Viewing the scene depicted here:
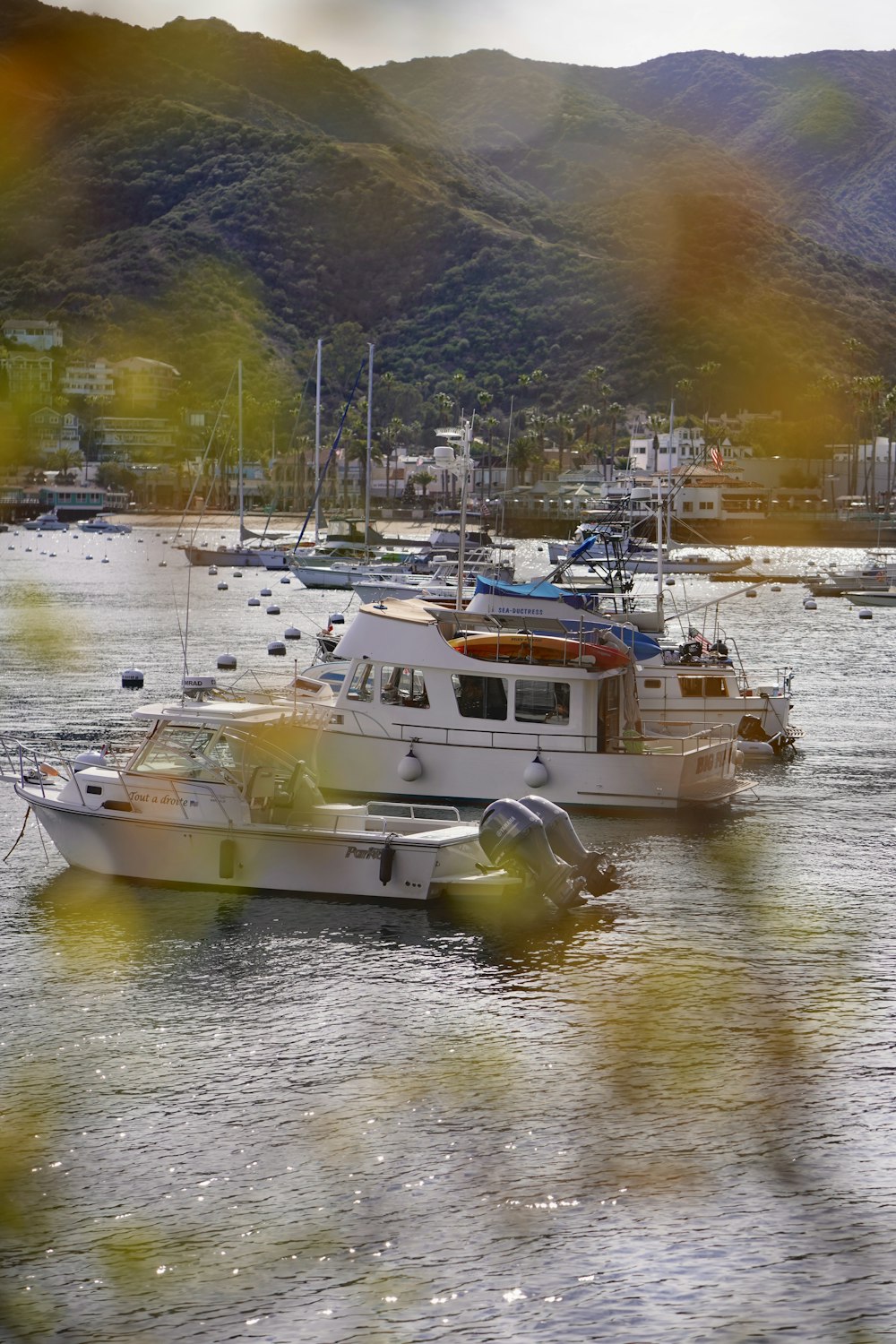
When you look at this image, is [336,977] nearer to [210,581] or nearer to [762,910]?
[762,910]

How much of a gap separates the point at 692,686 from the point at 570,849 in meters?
16.7

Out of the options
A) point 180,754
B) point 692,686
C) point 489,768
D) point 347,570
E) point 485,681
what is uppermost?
point 347,570

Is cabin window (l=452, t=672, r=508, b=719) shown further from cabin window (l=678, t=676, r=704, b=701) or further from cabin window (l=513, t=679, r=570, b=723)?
cabin window (l=678, t=676, r=704, b=701)

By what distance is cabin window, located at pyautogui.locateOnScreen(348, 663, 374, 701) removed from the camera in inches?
1384

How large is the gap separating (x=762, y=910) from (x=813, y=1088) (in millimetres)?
8605

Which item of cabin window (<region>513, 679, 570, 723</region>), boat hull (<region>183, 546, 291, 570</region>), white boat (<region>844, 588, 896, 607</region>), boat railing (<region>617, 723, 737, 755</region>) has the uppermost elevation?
boat hull (<region>183, 546, 291, 570</region>)

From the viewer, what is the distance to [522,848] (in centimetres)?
2639

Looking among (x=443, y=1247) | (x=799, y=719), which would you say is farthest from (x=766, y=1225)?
(x=799, y=719)

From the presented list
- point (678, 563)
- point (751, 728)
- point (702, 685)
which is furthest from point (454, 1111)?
point (678, 563)

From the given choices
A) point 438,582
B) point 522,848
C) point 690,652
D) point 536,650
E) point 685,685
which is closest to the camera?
point 522,848

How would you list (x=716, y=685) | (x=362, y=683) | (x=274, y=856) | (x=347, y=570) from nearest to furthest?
(x=274, y=856) → (x=362, y=683) → (x=716, y=685) → (x=347, y=570)

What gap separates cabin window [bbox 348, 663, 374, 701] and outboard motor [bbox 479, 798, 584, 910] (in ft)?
28.9

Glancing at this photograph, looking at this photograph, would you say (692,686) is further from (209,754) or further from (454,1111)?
(454,1111)

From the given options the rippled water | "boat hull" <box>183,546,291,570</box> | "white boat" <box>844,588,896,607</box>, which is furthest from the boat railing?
"boat hull" <box>183,546,291,570</box>
